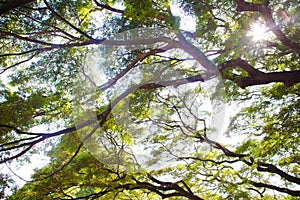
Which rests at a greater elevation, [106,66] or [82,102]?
[106,66]

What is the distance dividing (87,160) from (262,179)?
139 inches

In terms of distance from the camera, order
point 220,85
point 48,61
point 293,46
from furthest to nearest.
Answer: point 220,85 < point 48,61 < point 293,46

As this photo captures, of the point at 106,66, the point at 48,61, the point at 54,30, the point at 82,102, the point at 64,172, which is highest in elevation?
the point at 54,30

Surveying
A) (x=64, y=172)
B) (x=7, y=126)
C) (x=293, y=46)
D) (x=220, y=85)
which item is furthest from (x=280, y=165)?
(x=7, y=126)

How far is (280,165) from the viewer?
197 inches

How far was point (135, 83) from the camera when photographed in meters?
3.03

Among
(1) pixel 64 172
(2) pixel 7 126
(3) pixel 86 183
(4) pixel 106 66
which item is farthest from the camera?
(3) pixel 86 183

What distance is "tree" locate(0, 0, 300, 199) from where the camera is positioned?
2.51 metres

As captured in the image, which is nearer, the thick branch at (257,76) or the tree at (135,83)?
the tree at (135,83)

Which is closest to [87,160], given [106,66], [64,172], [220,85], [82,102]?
[64,172]

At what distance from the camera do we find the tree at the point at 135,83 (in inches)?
98.9

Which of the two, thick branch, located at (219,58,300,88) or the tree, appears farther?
thick branch, located at (219,58,300,88)

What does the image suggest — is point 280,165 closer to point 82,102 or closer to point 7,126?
point 82,102

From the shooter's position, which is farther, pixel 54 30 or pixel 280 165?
pixel 280 165
